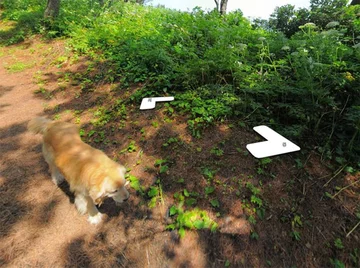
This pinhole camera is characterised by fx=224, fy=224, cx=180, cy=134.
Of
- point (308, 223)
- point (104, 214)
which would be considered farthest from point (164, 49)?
point (308, 223)

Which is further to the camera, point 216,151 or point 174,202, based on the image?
point 216,151

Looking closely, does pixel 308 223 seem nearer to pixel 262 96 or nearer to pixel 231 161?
pixel 231 161

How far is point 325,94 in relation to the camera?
3223 millimetres

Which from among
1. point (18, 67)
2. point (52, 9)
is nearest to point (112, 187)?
point (18, 67)

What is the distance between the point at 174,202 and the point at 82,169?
4.15ft

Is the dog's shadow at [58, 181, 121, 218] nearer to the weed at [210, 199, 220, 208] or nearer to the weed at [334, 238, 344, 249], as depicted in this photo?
the weed at [210, 199, 220, 208]

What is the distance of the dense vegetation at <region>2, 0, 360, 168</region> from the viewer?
11.0ft

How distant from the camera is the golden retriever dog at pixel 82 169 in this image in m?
2.46

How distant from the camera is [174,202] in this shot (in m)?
3.06

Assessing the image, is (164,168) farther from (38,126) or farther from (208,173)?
(38,126)

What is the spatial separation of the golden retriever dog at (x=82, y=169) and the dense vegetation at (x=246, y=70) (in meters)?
1.76

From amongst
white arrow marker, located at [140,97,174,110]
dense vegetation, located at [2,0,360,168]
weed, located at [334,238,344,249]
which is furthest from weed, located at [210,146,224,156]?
weed, located at [334,238,344,249]

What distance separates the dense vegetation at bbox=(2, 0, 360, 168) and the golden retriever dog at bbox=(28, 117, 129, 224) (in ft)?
5.78

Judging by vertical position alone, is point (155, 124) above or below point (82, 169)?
below
